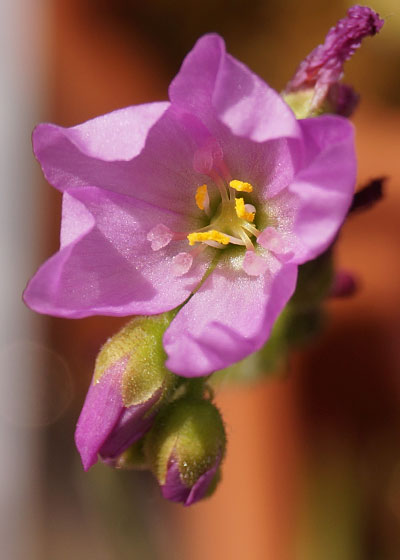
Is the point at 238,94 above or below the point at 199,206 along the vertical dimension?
above

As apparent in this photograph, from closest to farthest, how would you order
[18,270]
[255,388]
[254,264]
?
[254,264], [255,388], [18,270]

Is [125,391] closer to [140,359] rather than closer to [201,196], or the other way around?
[140,359]

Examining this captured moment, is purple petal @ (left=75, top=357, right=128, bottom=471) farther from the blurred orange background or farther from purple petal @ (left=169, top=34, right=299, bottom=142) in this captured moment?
the blurred orange background

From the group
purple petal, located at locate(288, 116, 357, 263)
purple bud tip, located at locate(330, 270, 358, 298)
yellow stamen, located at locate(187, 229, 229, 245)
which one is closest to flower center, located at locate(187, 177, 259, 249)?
yellow stamen, located at locate(187, 229, 229, 245)

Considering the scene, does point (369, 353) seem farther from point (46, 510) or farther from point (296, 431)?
point (46, 510)

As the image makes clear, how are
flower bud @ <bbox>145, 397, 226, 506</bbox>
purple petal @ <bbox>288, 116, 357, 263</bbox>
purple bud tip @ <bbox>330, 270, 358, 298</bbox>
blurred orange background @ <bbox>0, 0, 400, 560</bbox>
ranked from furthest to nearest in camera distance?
blurred orange background @ <bbox>0, 0, 400, 560</bbox>
purple bud tip @ <bbox>330, 270, 358, 298</bbox>
flower bud @ <bbox>145, 397, 226, 506</bbox>
purple petal @ <bbox>288, 116, 357, 263</bbox>

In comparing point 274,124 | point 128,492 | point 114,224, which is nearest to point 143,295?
point 114,224

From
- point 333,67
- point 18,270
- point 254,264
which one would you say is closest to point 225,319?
point 254,264
